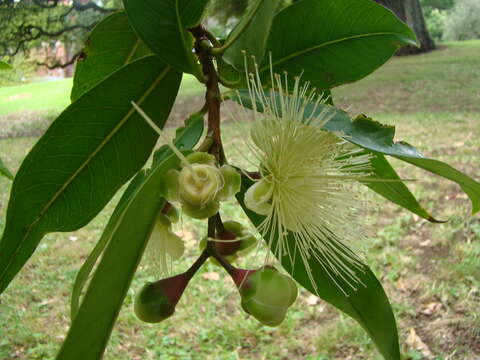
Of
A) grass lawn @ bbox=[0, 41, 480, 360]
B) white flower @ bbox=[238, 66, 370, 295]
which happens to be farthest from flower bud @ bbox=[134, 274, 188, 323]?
grass lawn @ bbox=[0, 41, 480, 360]

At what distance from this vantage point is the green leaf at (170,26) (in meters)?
0.52

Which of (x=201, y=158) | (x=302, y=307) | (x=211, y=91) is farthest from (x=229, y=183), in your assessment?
(x=302, y=307)

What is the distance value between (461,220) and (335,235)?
83.1 inches

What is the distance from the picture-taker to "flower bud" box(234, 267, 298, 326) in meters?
0.50

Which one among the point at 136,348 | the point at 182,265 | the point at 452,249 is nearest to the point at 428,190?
the point at 452,249

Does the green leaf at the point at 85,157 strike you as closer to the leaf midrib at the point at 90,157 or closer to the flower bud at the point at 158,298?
the leaf midrib at the point at 90,157

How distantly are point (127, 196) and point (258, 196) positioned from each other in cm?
16

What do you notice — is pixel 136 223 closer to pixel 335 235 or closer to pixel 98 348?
pixel 98 348

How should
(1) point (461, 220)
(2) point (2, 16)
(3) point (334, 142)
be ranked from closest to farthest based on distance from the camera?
1. (3) point (334, 142)
2. (1) point (461, 220)
3. (2) point (2, 16)

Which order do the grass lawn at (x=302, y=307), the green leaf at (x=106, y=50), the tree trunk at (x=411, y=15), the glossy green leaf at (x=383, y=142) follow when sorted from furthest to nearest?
the tree trunk at (x=411, y=15)
the grass lawn at (x=302, y=307)
the green leaf at (x=106, y=50)
the glossy green leaf at (x=383, y=142)

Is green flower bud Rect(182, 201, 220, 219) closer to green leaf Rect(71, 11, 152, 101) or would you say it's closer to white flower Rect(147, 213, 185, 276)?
white flower Rect(147, 213, 185, 276)

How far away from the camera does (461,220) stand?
2.48 m

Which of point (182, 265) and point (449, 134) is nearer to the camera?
point (182, 265)

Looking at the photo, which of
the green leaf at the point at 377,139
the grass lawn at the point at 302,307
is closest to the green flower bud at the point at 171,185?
the green leaf at the point at 377,139
